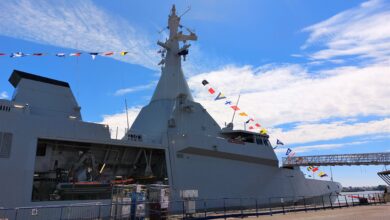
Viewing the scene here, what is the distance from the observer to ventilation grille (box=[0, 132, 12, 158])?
525 inches

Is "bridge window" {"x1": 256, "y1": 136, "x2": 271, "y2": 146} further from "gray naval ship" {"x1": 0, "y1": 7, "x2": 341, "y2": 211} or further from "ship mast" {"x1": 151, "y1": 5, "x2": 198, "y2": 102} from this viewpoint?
"ship mast" {"x1": 151, "y1": 5, "x2": 198, "y2": 102}

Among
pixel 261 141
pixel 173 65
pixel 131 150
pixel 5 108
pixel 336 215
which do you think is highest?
pixel 173 65

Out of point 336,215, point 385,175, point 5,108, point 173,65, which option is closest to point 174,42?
point 173,65

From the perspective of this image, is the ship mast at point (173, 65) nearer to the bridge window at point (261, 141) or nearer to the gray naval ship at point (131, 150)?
the gray naval ship at point (131, 150)

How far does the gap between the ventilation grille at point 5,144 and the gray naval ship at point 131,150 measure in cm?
4

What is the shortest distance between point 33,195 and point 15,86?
6066mm

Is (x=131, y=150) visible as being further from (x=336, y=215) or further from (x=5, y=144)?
(x=336, y=215)

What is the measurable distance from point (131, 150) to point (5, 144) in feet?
21.7

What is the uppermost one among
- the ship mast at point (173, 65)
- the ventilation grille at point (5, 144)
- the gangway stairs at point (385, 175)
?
the ship mast at point (173, 65)

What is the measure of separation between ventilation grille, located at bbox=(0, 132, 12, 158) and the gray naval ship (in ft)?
0.12

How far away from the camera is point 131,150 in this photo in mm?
18359

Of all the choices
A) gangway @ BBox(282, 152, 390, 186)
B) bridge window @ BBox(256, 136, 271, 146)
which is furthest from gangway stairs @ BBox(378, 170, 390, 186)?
bridge window @ BBox(256, 136, 271, 146)

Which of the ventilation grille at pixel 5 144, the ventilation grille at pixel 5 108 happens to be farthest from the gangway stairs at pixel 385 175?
the ventilation grille at pixel 5 108

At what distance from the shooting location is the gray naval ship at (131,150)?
1394cm
